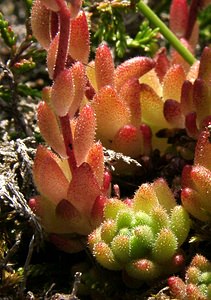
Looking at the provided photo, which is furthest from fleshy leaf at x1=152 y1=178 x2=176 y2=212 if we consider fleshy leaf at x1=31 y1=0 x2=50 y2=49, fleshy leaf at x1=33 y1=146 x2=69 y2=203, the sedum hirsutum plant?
fleshy leaf at x1=31 y1=0 x2=50 y2=49

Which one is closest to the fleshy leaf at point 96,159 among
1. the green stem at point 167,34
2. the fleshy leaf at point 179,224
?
the fleshy leaf at point 179,224

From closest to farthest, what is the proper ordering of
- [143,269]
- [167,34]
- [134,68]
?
[143,269] → [134,68] → [167,34]

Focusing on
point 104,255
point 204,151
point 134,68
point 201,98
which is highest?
point 134,68

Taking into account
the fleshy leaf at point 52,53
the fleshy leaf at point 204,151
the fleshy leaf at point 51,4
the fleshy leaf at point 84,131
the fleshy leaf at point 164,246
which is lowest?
the fleshy leaf at point 164,246

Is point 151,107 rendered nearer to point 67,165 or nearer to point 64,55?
point 67,165

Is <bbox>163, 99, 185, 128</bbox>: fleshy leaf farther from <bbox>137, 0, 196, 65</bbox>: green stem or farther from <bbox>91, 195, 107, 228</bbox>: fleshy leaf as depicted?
<bbox>91, 195, 107, 228</bbox>: fleshy leaf

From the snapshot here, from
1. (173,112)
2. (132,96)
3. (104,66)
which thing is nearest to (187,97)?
(173,112)

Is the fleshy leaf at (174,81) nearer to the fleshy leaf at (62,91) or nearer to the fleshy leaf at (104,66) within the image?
the fleshy leaf at (104,66)

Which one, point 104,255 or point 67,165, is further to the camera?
point 67,165
